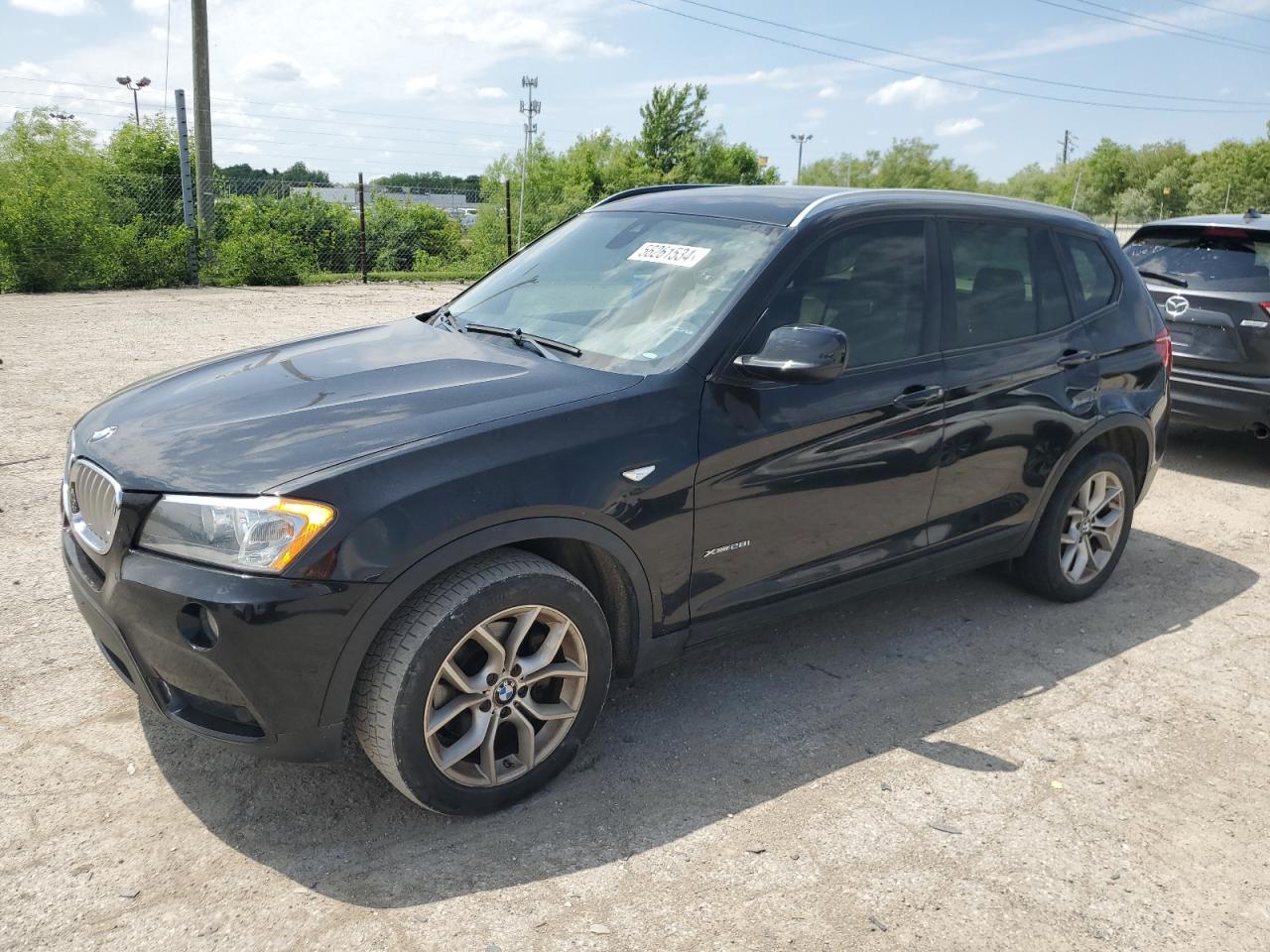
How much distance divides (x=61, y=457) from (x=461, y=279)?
15.2 metres

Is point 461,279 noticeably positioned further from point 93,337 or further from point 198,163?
point 93,337

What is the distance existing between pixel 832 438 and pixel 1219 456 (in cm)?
573

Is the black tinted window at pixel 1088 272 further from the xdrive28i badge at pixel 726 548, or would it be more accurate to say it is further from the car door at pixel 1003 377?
the xdrive28i badge at pixel 726 548

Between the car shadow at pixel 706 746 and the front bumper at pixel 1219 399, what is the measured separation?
236cm

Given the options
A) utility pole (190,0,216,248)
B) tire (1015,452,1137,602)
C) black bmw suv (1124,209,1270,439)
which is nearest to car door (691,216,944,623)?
tire (1015,452,1137,602)

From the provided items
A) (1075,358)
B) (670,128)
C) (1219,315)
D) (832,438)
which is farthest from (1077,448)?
(670,128)

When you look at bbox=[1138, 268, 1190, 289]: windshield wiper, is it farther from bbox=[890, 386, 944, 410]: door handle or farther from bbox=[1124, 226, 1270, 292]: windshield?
bbox=[890, 386, 944, 410]: door handle

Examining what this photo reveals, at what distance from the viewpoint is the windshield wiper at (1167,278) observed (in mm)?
7375

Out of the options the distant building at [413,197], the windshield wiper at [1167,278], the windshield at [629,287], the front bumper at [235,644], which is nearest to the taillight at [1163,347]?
the windshield at [629,287]

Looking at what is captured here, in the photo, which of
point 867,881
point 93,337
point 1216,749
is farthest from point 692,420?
point 93,337

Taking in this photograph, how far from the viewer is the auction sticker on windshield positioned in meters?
3.74

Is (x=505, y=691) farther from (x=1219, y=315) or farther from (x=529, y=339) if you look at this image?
(x=1219, y=315)

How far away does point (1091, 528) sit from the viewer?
191 inches

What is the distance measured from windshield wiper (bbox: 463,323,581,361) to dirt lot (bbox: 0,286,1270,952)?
4.27 ft
